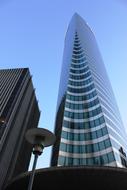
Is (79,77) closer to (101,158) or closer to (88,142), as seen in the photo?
(88,142)

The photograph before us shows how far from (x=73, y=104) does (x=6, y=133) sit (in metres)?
21.0

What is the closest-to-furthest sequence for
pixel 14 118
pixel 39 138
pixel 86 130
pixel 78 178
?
pixel 39 138
pixel 78 178
pixel 86 130
pixel 14 118

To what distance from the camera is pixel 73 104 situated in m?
69.2

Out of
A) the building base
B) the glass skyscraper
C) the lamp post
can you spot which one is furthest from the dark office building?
the lamp post

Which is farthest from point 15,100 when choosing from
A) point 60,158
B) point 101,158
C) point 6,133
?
point 101,158

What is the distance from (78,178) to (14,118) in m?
49.9

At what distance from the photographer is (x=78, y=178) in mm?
27938

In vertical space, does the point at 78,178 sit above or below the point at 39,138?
above

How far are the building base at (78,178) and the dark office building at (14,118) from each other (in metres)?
36.6

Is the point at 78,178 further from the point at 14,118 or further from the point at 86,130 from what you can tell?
the point at 14,118

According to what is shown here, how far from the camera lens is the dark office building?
66.6 m

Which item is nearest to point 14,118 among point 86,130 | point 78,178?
point 86,130

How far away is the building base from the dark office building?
120 feet

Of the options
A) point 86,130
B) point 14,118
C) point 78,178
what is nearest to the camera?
point 78,178
